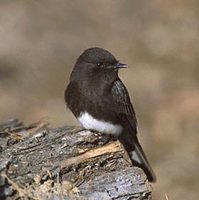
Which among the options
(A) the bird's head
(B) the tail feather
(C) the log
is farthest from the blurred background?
(C) the log

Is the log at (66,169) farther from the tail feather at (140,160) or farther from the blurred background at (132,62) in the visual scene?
the blurred background at (132,62)

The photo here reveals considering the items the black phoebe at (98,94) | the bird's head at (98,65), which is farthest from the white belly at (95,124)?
the bird's head at (98,65)

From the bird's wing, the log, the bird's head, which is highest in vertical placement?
the bird's head

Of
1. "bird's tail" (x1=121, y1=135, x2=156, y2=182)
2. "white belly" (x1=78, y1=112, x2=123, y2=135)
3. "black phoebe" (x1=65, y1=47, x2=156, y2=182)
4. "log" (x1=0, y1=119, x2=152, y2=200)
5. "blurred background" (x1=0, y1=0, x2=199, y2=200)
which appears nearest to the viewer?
"log" (x1=0, y1=119, x2=152, y2=200)

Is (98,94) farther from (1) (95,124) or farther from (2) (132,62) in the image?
(2) (132,62)

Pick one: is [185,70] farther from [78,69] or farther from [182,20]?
[78,69]

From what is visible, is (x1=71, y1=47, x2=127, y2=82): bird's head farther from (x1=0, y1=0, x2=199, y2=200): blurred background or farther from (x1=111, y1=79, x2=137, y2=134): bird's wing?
(x1=0, y1=0, x2=199, y2=200): blurred background

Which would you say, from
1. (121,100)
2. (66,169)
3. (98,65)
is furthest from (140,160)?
(66,169)
